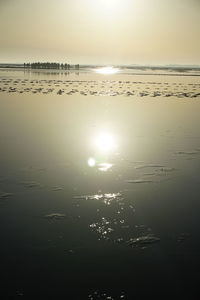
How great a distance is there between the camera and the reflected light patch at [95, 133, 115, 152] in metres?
15.7

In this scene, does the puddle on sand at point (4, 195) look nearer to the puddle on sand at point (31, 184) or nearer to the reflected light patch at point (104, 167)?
the puddle on sand at point (31, 184)

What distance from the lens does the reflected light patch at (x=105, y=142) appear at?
1572cm

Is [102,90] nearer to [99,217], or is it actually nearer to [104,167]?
[104,167]

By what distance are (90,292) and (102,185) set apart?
4.91 metres

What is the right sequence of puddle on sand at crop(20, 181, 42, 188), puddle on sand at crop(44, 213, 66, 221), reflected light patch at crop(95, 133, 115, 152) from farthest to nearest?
reflected light patch at crop(95, 133, 115, 152)
puddle on sand at crop(20, 181, 42, 188)
puddle on sand at crop(44, 213, 66, 221)

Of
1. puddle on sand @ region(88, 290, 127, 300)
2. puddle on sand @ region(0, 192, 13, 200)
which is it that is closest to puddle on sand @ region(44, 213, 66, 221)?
puddle on sand @ region(0, 192, 13, 200)

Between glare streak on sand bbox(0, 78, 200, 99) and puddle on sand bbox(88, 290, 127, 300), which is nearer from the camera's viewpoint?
puddle on sand bbox(88, 290, 127, 300)

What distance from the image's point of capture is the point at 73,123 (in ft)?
74.6

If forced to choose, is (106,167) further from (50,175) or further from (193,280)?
(193,280)

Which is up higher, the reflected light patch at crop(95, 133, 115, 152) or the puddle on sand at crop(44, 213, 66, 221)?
the reflected light patch at crop(95, 133, 115, 152)

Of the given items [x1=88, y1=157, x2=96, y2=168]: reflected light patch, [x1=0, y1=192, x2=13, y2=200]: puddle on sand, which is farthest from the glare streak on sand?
[x1=0, y1=192, x2=13, y2=200]: puddle on sand

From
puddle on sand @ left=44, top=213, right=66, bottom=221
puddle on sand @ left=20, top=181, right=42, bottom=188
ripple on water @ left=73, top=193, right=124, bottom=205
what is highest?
puddle on sand @ left=20, top=181, right=42, bottom=188

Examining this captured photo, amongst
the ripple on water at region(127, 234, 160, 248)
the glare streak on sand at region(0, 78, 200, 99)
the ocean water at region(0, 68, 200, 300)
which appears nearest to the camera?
the ocean water at region(0, 68, 200, 300)

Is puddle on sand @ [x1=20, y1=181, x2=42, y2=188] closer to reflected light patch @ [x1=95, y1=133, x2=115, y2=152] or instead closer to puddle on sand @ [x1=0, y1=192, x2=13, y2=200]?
puddle on sand @ [x1=0, y1=192, x2=13, y2=200]
